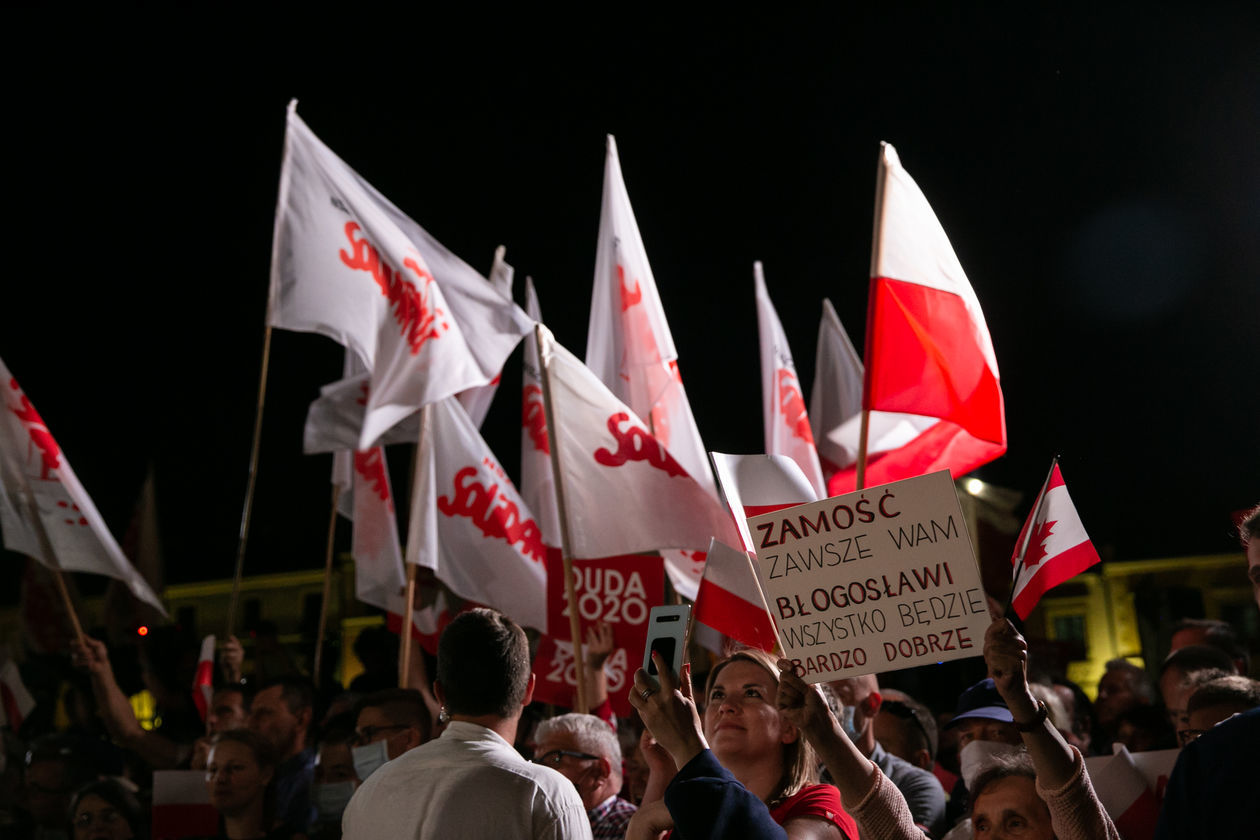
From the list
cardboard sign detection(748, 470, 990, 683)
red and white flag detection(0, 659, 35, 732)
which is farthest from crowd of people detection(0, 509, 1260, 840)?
red and white flag detection(0, 659, 35, 732)

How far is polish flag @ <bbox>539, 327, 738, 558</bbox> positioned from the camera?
6375mm

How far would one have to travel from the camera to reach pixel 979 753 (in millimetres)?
4066

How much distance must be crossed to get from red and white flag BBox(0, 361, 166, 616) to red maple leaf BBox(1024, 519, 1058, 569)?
18.2 ft

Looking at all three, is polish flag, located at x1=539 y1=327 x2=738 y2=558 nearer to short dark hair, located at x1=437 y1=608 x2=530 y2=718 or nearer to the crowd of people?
the crowd of people

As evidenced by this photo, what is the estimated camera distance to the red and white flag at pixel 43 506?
294 inches

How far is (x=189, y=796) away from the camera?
5.64 m

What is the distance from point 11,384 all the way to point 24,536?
36.2 inches

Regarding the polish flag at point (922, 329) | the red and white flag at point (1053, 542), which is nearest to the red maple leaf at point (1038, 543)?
the red and white flag at point (1053, 542)

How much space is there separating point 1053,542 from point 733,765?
43.5 inches

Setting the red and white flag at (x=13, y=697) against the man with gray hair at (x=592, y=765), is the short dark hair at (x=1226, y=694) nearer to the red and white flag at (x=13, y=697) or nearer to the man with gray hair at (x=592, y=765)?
the man with gray hair at (x=592, y=765)

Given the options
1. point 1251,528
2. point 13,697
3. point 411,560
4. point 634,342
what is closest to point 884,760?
point 1251,528

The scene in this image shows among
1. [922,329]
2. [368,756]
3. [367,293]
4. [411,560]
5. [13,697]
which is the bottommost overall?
[13,697]

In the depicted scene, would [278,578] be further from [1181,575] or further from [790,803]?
[790,803]

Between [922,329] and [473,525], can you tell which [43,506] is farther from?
[922,329]
